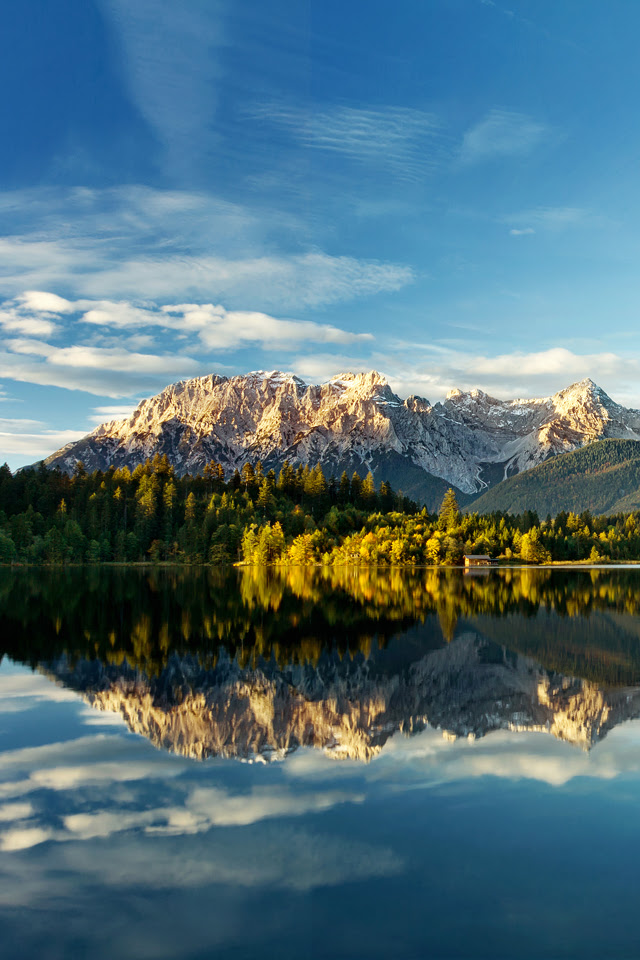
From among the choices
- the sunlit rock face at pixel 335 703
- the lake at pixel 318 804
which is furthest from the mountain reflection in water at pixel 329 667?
the lake at pixel 318 804

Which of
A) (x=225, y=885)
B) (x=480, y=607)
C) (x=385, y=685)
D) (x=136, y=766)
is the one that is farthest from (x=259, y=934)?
(x=480, y=607)

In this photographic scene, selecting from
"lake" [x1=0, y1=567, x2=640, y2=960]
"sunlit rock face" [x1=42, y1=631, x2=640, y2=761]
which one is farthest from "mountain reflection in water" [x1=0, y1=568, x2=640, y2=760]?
"lake" [x1=0, y1=567, x2=640, y2=960]

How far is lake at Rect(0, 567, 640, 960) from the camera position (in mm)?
12656

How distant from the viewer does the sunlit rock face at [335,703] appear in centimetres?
2386

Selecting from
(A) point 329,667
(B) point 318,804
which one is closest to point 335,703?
(A) point 329,667

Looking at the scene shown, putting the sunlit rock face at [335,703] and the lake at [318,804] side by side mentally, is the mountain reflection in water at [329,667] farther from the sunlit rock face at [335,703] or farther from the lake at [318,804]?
the lake at [318,804]

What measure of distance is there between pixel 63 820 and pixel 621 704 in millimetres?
21768

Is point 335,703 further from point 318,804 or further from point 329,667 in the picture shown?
point 318,804

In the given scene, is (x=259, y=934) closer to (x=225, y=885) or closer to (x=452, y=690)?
(x=225, y=885)

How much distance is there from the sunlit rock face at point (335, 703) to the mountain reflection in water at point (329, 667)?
9 cm

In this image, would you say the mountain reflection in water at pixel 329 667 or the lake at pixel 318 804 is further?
the mountain reflection in water at pixel 329 667

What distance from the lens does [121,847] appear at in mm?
15734

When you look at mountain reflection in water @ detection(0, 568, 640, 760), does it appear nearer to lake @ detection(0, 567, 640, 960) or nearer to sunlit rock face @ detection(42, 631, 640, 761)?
sunlit rock face @ detection(42, 631, 640, 761)

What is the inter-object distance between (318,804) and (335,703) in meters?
10.4
